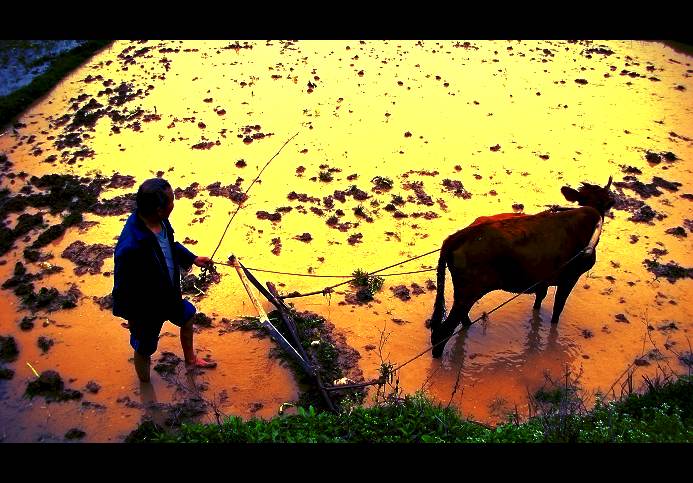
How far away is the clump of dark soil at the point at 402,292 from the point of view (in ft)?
19.2

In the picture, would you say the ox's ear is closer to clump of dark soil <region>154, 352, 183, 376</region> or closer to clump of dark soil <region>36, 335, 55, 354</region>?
clump of dark soil <region>154, 352, 183, 376</region>

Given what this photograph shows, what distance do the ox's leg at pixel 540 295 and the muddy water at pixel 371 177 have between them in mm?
123

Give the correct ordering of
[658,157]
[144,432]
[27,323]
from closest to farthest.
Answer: [144,432] < [27,323] < [658,157]

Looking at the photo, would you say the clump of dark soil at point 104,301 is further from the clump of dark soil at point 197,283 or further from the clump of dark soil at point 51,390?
the clump of dark soil at point 51,390

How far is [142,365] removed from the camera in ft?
14.9

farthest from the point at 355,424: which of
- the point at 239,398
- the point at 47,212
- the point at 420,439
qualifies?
the point at 47,212

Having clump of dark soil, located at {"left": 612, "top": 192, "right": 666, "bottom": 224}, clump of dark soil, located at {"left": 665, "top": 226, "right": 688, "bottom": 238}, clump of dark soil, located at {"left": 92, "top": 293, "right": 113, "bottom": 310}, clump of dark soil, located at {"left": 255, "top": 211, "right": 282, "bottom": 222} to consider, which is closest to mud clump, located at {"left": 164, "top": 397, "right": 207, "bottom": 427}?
clump of dark soil, located at {"left": 92, "top": 293, "right": 113, "bottom": 310}

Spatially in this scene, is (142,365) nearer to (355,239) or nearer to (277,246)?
(277,246)

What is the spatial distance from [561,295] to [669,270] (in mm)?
1665

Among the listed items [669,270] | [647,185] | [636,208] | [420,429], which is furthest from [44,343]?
[647,185]

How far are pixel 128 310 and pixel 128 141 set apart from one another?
526cm

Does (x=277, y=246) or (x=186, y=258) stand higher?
(x=186, y=258)

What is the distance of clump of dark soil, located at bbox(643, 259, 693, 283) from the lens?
6.08 meters

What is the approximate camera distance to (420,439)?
3.50 metres
